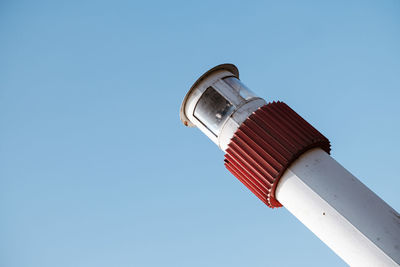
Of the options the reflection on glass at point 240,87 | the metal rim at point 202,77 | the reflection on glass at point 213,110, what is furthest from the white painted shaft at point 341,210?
the metal rim at point 202,77

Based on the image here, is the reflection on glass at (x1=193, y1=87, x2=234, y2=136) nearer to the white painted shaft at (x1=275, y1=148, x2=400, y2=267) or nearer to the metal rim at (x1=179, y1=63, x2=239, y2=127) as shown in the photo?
the metal rim at (x1=179, y1=63, x2=239, y2=127)

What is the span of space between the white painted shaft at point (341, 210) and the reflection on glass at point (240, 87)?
1.85 metres

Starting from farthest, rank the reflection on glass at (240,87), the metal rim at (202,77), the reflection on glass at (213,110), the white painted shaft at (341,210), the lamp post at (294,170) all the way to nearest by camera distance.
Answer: the metal rim at (202,77) → the reflection on glass at (240,87) → the reflection on glass at (213,110) → the lamp post at (294,170) → the white painted shaft at (341,210)

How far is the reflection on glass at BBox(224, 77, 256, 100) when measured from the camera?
→ 22.2 ft

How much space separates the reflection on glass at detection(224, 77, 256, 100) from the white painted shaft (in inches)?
72.7

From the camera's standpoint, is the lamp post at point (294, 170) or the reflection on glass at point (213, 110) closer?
the lamp post at point (294, 170)

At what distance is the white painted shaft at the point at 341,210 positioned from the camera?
455 cm

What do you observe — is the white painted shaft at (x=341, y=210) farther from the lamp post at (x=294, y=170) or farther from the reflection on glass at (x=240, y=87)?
the reflection on glass at (x=240, y=87)

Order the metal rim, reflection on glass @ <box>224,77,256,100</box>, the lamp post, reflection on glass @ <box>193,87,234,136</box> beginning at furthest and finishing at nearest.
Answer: the metal rim, reflection on glass @ <box>224,77,256,100</box>, reflection on glass @ <box>193,87,234,136</box>, the lamp post

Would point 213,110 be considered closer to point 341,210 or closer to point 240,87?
point 240,87

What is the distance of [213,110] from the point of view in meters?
6.65

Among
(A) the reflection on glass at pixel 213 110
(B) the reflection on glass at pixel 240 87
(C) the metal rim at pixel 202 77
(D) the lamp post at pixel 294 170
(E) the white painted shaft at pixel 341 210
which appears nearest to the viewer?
(E) the white painted shaft at pixel 341 210

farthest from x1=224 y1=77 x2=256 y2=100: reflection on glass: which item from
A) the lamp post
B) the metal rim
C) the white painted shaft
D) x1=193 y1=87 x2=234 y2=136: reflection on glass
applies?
the white painted shaft

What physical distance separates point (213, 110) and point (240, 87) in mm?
924
